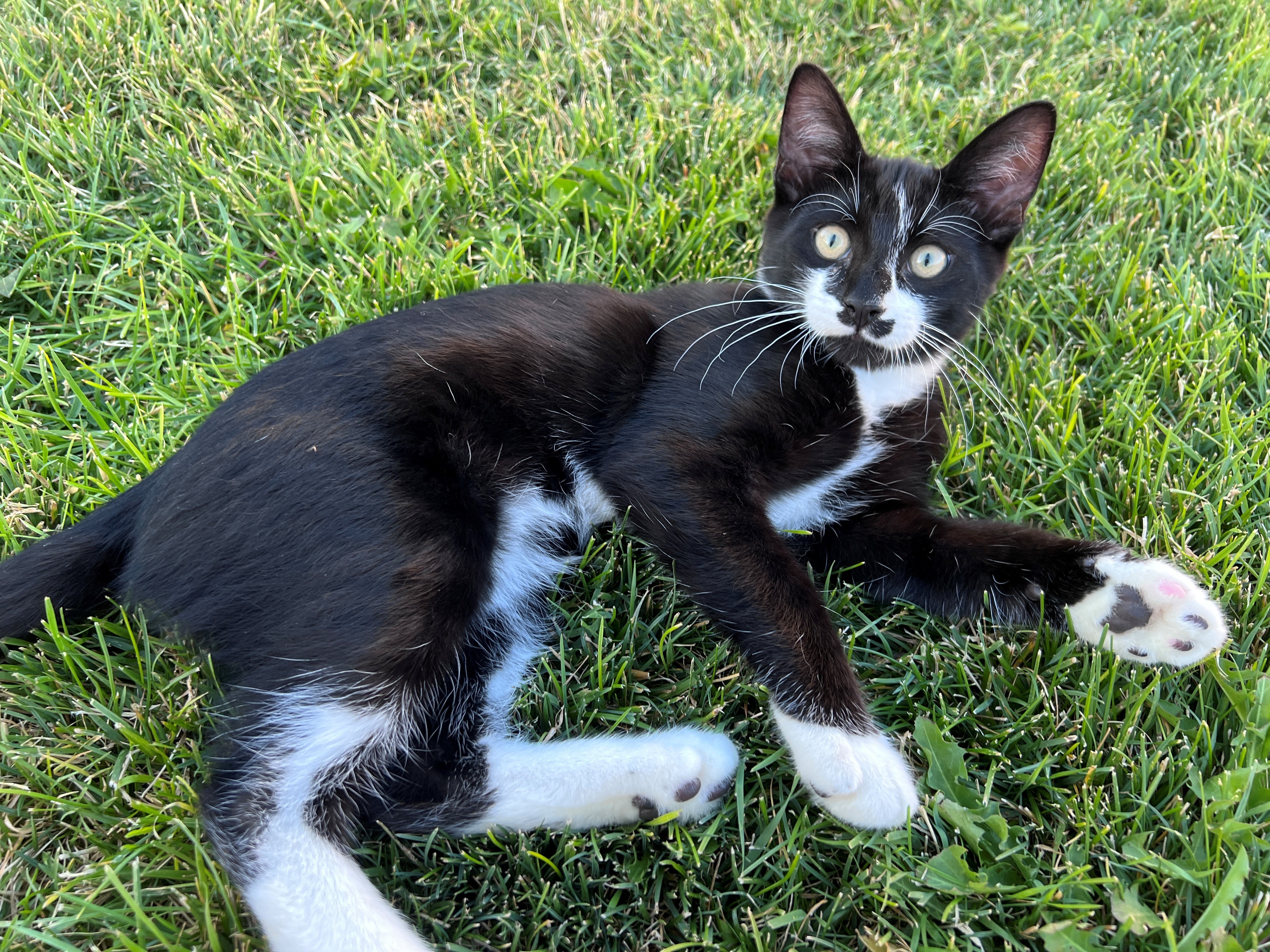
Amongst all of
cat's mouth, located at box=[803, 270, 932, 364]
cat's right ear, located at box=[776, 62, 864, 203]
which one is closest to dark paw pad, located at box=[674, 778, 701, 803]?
cat's mouth, located at box=[803, 270, 932, 364]

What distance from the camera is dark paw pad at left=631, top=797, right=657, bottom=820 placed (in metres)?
1.60

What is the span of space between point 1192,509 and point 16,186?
350 cm

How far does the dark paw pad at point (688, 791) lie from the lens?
62.4 inches

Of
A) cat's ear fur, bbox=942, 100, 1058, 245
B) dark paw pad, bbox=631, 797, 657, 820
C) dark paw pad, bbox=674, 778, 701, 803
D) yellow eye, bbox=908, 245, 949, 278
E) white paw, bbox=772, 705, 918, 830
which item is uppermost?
cat's ear fur, bbox=942, 100, 1058, 245

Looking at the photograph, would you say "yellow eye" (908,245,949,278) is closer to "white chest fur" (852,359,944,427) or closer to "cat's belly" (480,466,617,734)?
"white chest fur" (852,359,944,427)

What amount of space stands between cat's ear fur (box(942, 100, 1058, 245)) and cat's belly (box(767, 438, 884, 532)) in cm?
66

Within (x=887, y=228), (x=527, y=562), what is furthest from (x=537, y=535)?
(x=887, y=228)

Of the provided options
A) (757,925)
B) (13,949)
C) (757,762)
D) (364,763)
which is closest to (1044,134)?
(757,762)

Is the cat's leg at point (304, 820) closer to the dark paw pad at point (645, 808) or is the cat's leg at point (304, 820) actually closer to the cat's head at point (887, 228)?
the dark paw pad at point (645, 808)

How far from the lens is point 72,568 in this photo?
5.55 ft

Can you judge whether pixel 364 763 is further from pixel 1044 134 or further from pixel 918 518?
pixel 1044 134

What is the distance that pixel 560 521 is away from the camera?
2006 millimetres

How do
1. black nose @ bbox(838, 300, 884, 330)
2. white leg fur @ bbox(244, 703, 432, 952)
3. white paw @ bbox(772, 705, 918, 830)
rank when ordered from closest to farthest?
white leg fur @ bbox(244, 703, 432, 952) < white paw @ bbox(772, 705, 918, 830) < black nose @ bbox(838, 300, 884, 330)

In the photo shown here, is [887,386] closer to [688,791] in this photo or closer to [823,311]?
[823,311]
